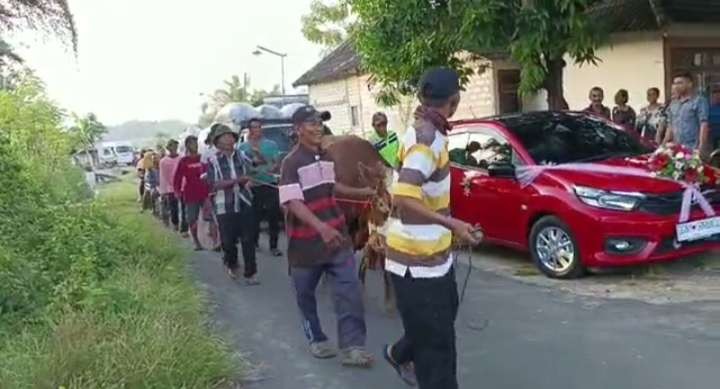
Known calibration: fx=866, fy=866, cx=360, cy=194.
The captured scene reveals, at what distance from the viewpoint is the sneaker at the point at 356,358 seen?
5.79 metres

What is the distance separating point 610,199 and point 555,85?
5001 millimetres

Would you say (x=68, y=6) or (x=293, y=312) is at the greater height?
(x=68, y=6)

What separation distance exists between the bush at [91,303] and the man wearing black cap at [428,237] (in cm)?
162

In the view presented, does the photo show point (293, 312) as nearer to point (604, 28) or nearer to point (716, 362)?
point (716, 362)

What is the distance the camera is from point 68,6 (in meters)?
14.0

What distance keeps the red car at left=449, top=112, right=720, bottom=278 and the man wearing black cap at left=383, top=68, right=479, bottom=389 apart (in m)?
3.77

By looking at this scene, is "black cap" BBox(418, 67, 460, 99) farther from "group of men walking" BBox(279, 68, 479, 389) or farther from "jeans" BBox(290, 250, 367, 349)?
"jeans" BBox(290, 250, 367, 349)

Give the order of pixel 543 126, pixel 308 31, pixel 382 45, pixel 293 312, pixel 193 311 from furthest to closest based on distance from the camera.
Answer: pixel 308 31, pixel 382 45, pixel 543 126, pixel 293 312, pixel 193 311

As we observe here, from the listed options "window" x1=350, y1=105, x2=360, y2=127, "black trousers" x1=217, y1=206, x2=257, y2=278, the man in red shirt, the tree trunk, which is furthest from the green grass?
"window" x1=350, y1=105, x2=360, y2=127

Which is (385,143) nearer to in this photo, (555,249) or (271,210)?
(555,249)

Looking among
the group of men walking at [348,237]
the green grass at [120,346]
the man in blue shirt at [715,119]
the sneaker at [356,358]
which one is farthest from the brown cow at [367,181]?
the man in blue shirt at [715,119]

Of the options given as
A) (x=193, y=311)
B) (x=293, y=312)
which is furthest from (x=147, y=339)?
(x=293, y=312)

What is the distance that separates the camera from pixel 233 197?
361 inches

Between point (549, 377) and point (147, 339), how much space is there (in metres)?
2.55
